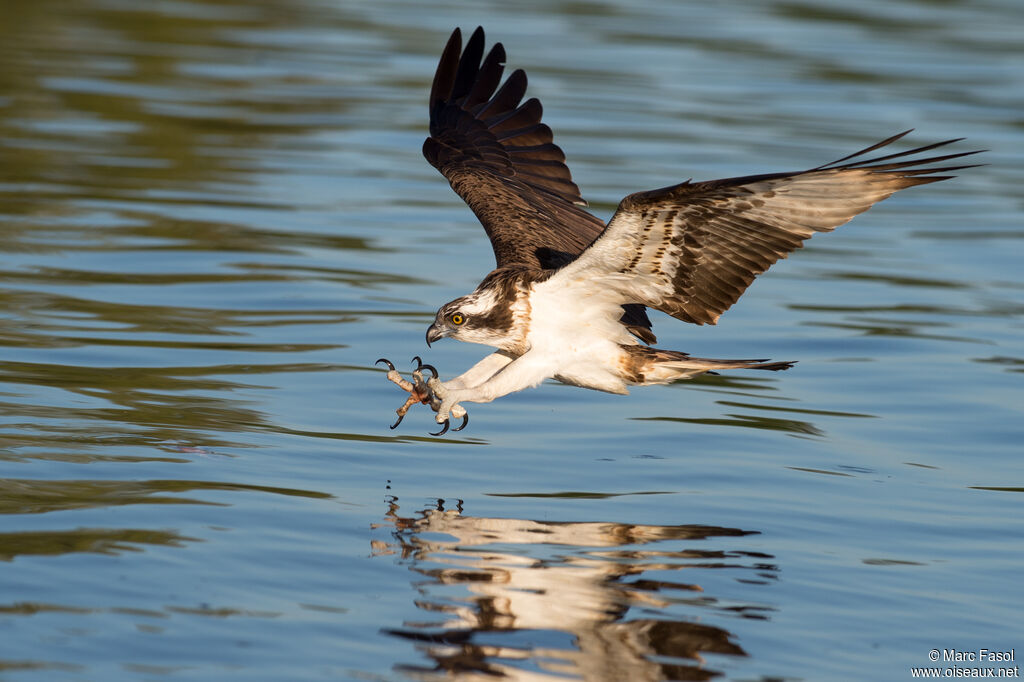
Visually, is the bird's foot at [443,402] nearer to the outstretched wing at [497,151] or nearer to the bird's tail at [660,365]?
the bird's tail at [660,365]

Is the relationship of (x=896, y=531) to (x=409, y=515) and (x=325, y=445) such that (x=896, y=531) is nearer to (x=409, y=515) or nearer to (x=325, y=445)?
(x=409, y=515)

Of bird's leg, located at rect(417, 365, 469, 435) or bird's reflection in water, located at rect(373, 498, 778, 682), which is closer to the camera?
bird's reflection in water, located at rect(373, 498, 778, 682)

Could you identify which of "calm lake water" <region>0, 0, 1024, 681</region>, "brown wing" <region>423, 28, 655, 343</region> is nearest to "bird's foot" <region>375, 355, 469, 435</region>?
"calm lake water" <region>0, 0, 1024, 681</region>

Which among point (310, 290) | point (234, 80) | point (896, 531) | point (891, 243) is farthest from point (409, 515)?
point (234, 80)

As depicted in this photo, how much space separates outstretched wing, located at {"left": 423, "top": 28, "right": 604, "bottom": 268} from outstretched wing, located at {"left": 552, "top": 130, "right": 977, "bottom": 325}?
1681 mm

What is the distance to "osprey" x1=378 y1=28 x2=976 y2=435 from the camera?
7148 millimetres

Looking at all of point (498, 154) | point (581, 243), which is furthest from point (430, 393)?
point (498, 154)

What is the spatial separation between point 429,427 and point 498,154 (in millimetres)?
2239

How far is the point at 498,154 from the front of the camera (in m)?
10.5

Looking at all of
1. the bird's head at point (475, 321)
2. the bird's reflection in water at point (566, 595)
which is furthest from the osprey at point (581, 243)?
the bird's reflection in water at point (566, 595)

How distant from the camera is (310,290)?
40.8 feet

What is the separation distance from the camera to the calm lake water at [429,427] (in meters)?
6.11

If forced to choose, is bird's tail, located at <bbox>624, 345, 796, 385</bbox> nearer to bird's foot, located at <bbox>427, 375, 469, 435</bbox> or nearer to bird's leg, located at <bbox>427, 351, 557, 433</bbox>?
bird's leg, located at <bbox>427, 351, 557, 433</bbox>

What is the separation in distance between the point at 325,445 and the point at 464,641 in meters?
2.89
